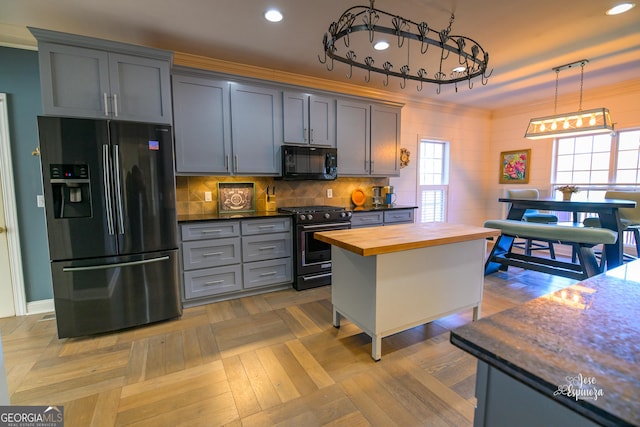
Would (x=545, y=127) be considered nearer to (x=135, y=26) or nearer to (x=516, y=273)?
(x=516, y=273)

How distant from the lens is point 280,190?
3.85 metres

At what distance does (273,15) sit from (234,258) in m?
2.32

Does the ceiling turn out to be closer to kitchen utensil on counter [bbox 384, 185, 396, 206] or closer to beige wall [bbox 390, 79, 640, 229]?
beige wall [bbox 390, 79, 640, 229]

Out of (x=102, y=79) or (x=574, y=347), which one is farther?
(x=102, y=79)

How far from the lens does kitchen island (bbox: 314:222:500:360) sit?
200cm

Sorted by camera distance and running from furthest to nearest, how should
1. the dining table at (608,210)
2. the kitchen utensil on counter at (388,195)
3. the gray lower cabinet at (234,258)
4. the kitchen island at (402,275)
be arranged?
1. the kitchen utensil on counter at (388,195)
2. the dining table at (608,210)
3. the gray lower cabinet at (234,258)
4. the kitchen island at (402,275)

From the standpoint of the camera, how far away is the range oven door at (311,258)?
336cm

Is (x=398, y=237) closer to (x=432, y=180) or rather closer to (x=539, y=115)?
(x=432, y=180)

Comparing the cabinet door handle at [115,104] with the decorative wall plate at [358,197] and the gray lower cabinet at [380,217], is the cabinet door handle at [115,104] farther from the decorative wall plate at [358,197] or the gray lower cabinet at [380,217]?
the decorative wall plate at [358,197]

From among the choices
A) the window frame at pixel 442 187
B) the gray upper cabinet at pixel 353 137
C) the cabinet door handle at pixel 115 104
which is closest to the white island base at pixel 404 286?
the gray upper cabinet at pixel 353 137

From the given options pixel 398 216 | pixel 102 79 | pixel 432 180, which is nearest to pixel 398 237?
pixel 398 216

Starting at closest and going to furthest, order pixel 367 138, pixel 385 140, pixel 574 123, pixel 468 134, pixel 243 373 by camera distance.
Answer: pixel 243 373, pixel 574 123, pixel 367 138, pixel 385 140, pixel 468 134

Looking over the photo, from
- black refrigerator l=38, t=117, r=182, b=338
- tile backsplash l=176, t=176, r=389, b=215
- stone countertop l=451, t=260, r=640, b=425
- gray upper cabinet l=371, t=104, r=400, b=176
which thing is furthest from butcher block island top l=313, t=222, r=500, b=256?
gray upper cabinet l=371, t=104, r=400, b=176

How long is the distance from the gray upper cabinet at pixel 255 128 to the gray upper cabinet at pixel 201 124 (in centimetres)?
9
